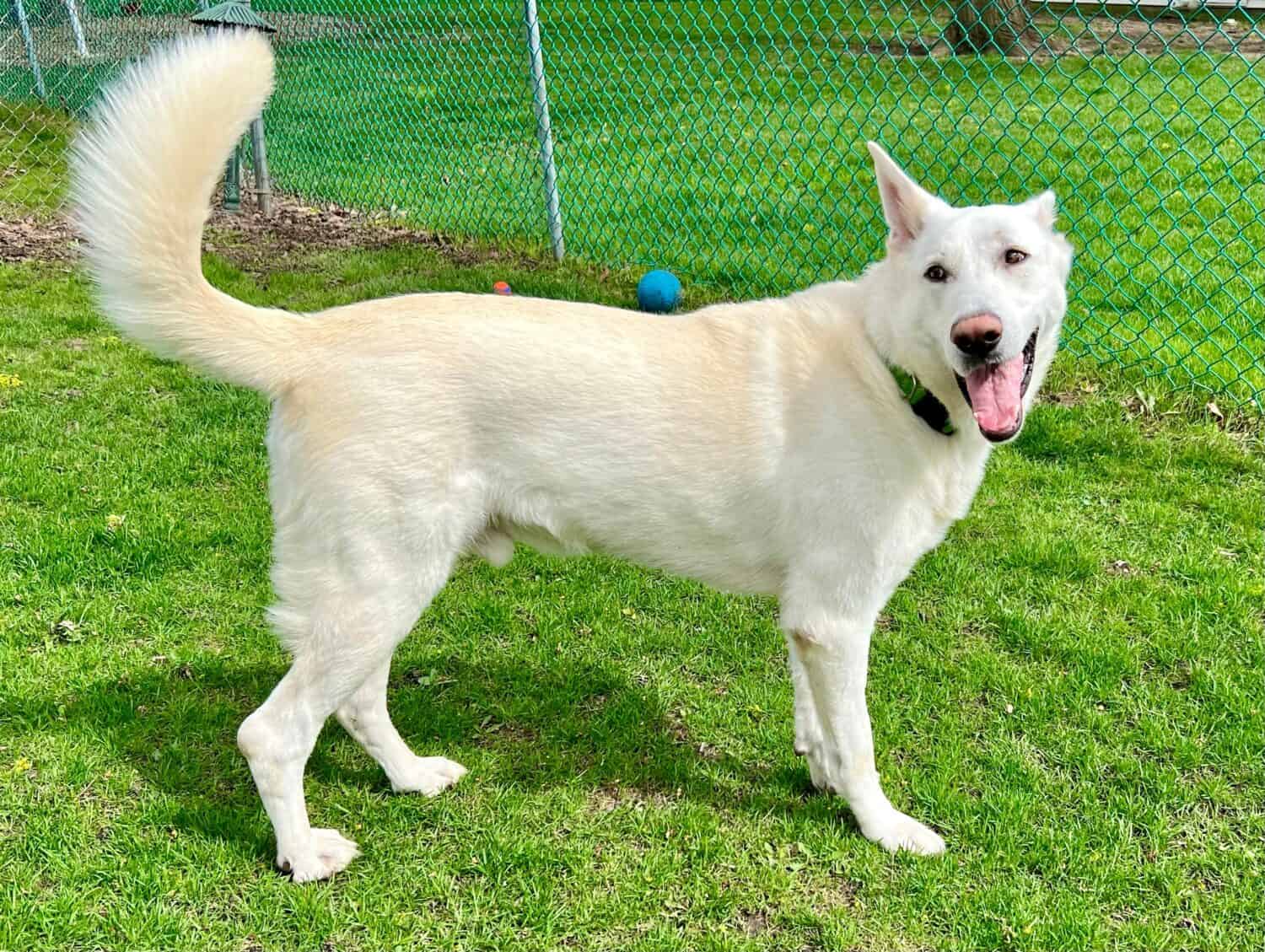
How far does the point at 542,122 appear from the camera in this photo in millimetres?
6660

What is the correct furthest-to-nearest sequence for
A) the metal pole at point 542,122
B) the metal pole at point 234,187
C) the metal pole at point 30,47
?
the metal pole at point 30,47 < the metal pole at point 234,187 < the metal pole at point 542,122

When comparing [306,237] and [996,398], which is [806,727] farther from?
[306,237]

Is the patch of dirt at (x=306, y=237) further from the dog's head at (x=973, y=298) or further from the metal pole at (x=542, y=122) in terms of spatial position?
the dog's head at (x=973, y=298)

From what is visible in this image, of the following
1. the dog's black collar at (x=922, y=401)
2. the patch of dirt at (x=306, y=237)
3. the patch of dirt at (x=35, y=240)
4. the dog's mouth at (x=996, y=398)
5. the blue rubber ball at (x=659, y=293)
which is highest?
the dog's mouth at (x=996, y=398)

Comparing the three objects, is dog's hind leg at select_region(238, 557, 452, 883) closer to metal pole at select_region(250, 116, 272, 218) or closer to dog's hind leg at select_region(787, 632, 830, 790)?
dog's hind leg at select_region(787, 632, 830, 790)

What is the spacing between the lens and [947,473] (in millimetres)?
2615

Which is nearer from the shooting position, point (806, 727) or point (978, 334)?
point (978, 334)

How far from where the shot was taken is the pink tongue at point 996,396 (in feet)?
7.75

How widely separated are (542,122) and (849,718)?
16.9 feet

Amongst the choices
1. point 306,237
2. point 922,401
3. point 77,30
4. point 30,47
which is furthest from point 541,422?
point 30,47

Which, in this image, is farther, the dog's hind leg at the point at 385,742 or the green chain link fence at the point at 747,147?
Answer: the green chain link fence at the point at 747,147

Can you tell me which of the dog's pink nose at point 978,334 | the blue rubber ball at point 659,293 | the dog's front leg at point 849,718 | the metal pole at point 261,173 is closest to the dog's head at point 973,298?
the dog's pink nose at point 978,334

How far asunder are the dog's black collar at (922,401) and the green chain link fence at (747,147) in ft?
9.78

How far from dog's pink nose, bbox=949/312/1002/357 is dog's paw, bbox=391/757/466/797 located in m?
1.84
